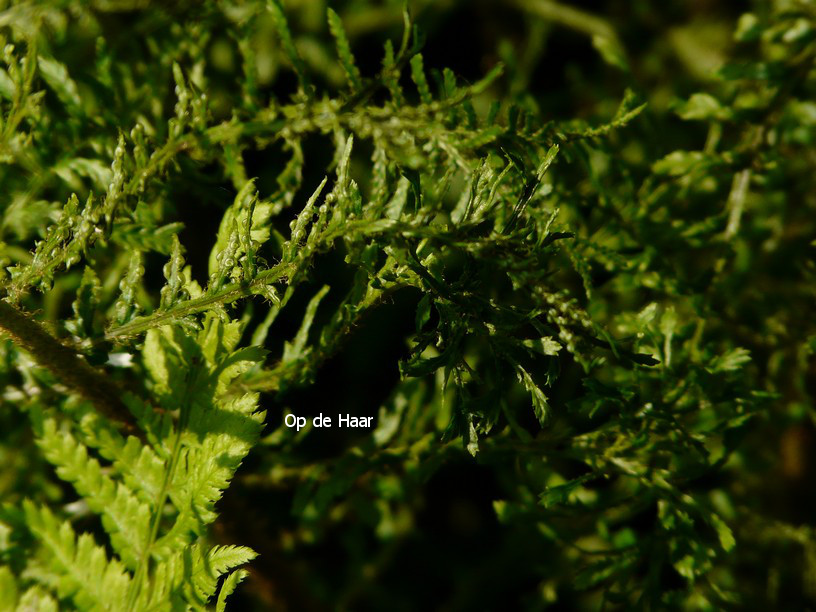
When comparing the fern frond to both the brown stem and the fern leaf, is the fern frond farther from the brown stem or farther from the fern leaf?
the fern leaf

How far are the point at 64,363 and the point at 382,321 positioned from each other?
2.72 feet

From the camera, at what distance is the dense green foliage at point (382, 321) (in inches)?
33.8

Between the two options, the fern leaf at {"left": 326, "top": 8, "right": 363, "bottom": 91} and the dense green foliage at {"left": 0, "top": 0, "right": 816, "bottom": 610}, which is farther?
the fern leaf at {"left": 326, "top": 8, "right": 363, "bottom": 91}

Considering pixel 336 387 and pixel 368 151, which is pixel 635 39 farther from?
pixel 336 387

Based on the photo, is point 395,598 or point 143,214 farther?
point 395,598

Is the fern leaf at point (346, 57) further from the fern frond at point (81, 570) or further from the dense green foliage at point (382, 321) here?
the fern frond at point (81, 570)

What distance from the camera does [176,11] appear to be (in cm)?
123

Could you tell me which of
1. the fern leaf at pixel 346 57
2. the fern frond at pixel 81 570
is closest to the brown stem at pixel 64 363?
the fern frond at pixel 81 570

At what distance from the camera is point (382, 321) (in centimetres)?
168

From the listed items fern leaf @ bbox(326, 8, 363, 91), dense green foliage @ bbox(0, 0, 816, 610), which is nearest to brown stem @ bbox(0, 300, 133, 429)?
dense green foliage @ bbox(0, 0, 816, 610)

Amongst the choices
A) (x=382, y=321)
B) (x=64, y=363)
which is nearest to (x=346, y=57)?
(x=64, y=363)

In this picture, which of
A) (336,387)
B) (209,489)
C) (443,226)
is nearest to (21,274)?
(209,489)

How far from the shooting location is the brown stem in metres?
0.87

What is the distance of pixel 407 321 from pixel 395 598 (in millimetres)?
613
